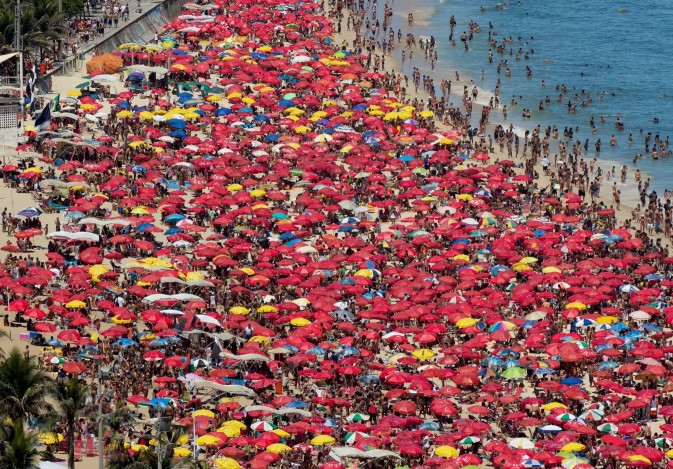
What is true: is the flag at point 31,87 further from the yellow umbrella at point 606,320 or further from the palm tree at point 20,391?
the palm tree at point 20,391

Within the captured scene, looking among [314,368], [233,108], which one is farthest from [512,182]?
[314,368]

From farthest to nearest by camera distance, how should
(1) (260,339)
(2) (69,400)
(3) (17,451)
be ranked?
(1) (260,339), (2) (69,400), (3) (17,451)

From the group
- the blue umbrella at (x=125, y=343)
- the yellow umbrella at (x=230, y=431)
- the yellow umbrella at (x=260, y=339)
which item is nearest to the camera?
the yellow umbrella at (x=230, y=431)

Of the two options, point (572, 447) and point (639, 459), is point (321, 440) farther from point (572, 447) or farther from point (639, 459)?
point (639, 459)

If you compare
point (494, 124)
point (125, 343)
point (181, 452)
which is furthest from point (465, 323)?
point (494, 124)

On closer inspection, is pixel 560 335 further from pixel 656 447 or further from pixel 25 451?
pixel 25 451

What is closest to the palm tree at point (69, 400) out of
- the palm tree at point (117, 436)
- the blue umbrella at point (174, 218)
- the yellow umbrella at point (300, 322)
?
the palm tree at point (117, 436)
